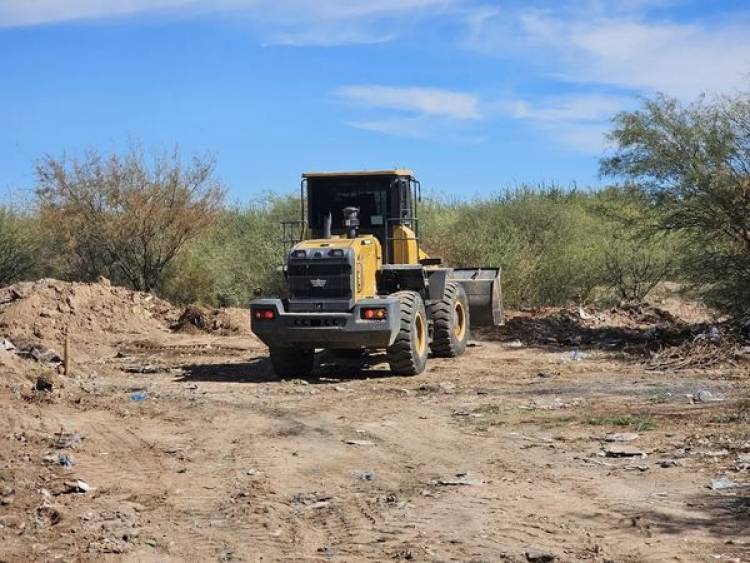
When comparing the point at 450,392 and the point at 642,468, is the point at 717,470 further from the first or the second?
the point at 450,392

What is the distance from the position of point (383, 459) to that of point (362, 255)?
245 inches

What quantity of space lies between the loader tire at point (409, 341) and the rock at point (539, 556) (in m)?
→ 8.49

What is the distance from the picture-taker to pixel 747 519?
678 centimetres

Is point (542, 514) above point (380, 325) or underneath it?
underneath

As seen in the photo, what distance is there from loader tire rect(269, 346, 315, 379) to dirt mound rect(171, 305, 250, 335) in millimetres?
7057

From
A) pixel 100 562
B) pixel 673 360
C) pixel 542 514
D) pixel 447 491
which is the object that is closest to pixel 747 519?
pixel 542 514

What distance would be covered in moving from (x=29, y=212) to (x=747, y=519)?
1097 inches

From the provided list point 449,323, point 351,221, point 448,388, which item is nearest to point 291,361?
point 351,221

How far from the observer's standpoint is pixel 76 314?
72.5 feet

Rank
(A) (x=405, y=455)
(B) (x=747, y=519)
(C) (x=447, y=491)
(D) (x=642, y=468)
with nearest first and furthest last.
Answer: (B) (x=747, y=519) → (C) (x=447, y=491) → (D) (x=642, y=468) → (A) (x=405, y=455)

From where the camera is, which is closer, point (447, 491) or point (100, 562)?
point (100, 562)

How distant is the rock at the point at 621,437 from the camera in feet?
31.9

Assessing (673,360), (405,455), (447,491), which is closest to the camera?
(447,491)

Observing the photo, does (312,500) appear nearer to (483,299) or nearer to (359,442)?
(359,442)
